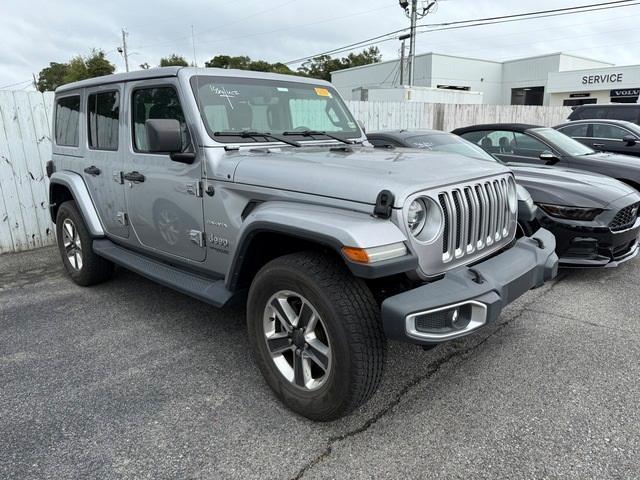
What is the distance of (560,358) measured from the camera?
10.8 ft

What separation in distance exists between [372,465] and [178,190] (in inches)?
84.5

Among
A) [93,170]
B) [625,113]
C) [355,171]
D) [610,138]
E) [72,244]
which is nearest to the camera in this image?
[355,171]

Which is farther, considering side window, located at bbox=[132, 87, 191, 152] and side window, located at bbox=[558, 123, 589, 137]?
side window, located at bbox=[558, 123, 589, 137]

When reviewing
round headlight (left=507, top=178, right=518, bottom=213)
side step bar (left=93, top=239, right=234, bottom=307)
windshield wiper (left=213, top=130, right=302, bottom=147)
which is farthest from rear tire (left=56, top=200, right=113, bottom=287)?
round headlight (left=507, top=178, right=518, bottom=213)

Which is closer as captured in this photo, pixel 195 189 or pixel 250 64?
pixel 195 189

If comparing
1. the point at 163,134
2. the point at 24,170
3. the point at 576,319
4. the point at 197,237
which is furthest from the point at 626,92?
the point at 163,134

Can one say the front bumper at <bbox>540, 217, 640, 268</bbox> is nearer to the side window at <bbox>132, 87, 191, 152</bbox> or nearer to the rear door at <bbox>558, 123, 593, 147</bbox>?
the side window at <bbox>132, 87, 191, 152</bbox>

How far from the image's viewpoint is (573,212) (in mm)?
4645

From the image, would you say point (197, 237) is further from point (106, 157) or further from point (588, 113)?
point (588, 113)

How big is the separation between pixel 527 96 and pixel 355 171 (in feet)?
144

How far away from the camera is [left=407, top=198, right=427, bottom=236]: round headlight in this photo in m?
2.41

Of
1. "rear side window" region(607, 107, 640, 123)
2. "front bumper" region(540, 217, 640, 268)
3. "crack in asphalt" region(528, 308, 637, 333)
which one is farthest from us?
"rear side window" region(607, 107, 640, 123)

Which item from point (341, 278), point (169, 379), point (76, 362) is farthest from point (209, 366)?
point (341, 278)

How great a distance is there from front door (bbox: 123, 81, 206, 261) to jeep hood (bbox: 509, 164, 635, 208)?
344 centimetres
